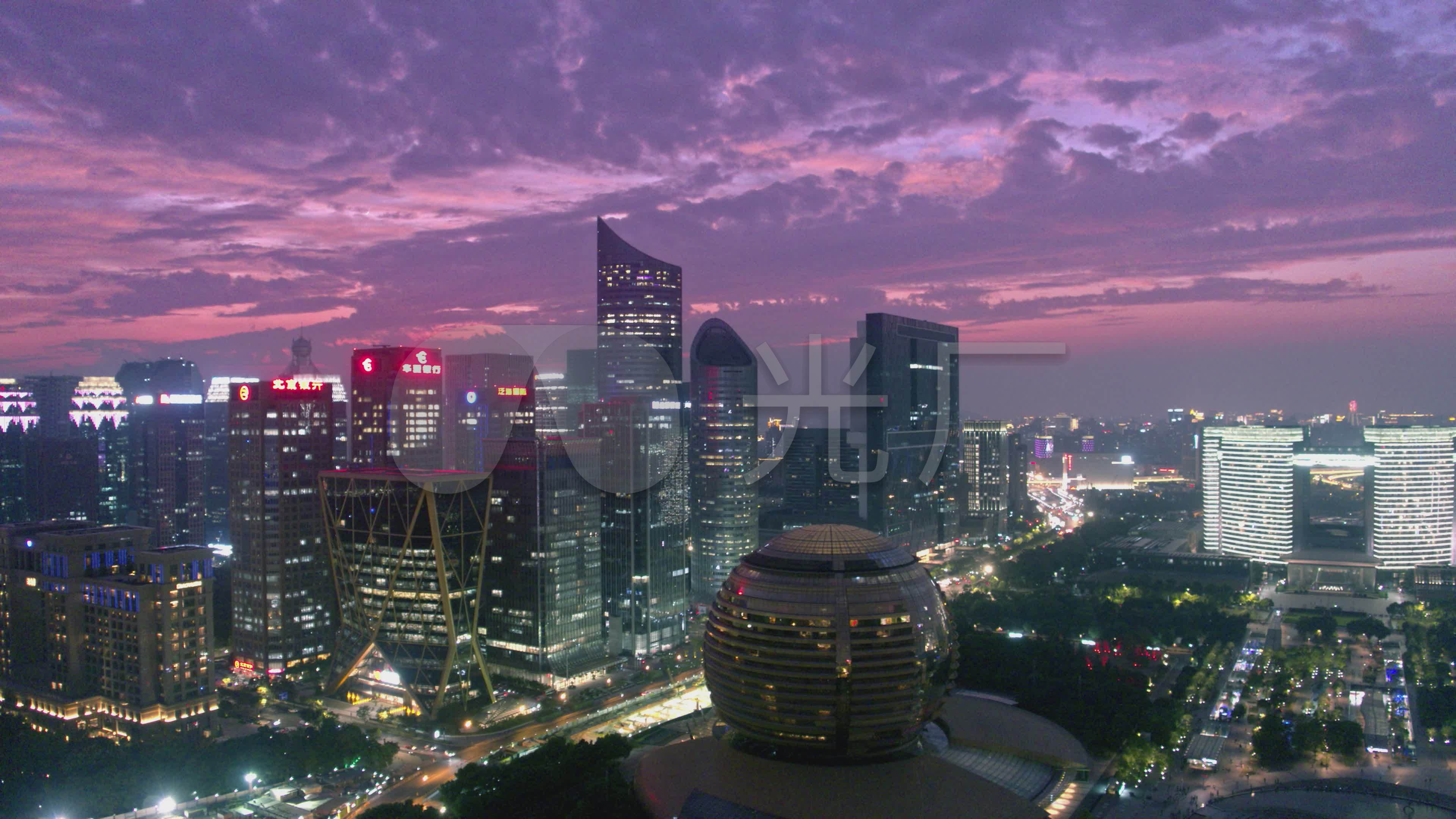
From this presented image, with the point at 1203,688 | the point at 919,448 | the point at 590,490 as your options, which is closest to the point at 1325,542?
the point at 919,448

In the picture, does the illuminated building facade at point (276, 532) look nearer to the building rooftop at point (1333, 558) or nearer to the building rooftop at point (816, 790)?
the building rooftop at point (816, 790)

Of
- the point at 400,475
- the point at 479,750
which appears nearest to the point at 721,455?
the point at 400,475

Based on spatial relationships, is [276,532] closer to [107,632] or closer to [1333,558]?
[107,632]

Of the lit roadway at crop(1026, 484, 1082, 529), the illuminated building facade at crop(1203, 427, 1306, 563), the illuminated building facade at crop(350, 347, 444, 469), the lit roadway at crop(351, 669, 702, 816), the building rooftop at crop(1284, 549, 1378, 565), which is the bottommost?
the lit roadway at crop(351, 669, 702, 816)

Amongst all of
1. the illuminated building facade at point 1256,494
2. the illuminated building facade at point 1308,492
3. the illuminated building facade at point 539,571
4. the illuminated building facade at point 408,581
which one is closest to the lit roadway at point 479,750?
the illuminated building facade at point 539,571

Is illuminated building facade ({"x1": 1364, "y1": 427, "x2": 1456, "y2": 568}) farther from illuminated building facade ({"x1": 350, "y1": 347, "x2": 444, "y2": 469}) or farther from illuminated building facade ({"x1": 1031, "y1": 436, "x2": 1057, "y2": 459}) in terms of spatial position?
illuminated building facade ({"x1": 350, "y1": 347, "x2": 444, "y2": 469})

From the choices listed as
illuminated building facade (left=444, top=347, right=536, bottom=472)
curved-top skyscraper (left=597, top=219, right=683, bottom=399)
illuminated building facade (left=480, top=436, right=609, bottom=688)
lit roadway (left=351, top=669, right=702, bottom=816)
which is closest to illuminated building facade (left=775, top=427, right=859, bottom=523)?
curved-top skyscraper (left=597, top=219, right=683, bottom=399)

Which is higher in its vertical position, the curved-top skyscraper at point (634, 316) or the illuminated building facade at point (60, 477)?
the curved-top skyscraper at point (634, 316)
